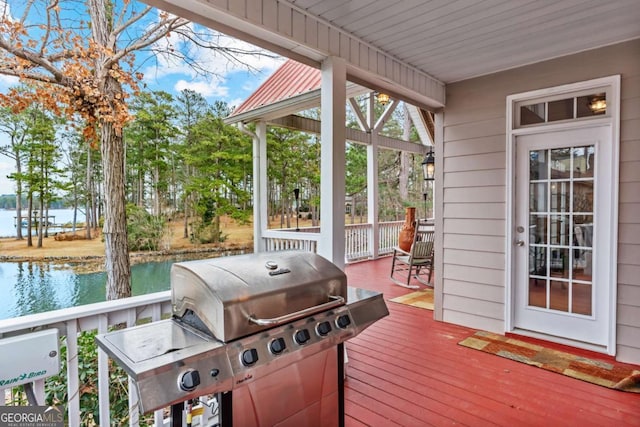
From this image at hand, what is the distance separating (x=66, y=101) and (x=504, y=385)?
24.5 feet

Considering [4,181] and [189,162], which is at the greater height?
[189,162]

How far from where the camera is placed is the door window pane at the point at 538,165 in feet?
10.7

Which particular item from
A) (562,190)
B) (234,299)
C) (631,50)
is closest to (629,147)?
(562,190)

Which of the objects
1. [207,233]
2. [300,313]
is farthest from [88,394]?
[207,233]

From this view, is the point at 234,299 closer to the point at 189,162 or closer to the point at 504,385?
the point at 504,385

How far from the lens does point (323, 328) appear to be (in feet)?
4.78

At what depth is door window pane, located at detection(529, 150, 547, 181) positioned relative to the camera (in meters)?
3.25

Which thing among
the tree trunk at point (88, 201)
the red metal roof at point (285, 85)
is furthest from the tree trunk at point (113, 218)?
the red metal roof at point (285, 85)

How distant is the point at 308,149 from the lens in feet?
40.1

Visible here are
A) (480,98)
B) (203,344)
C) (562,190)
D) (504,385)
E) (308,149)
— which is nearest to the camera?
(203,344)

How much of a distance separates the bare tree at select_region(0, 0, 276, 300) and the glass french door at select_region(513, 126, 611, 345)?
5074mm

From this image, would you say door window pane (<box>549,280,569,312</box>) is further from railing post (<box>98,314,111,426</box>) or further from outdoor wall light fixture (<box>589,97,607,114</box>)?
railing post (<box>98,314,111,426</box>)

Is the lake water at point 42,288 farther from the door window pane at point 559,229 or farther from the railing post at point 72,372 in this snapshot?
the door window pane at point 559,229

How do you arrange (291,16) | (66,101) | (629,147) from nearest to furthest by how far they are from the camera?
(291,16)
(629,147)
(66,101)
